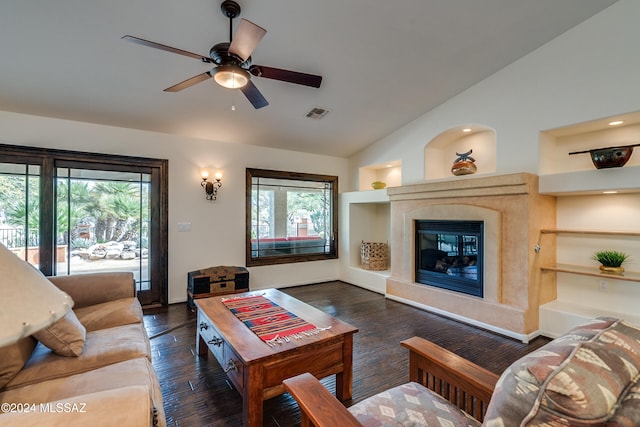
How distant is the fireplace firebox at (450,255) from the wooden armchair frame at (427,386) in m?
2.42

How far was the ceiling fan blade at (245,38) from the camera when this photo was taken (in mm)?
1776

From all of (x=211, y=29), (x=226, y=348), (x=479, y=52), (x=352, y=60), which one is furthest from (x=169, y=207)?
(x=479, y=52)

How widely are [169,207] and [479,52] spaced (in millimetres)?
4468

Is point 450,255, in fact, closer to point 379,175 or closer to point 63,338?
point 379,175

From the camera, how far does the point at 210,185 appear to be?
450cm

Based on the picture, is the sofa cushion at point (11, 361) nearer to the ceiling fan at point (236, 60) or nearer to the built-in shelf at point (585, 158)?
the ceiling fan at point (236, 60)

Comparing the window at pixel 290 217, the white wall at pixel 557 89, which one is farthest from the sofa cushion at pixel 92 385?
the white wall at pixel 557 89

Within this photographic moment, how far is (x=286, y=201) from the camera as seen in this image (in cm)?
536

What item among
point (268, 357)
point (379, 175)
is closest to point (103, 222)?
point (268, 357)

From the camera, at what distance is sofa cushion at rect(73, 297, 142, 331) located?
2176 mm

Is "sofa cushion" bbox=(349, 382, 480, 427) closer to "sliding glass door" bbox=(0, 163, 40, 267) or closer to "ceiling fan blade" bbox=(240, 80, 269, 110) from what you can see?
"ceiling fan blade" bbox=(240, 80, 269, 110)

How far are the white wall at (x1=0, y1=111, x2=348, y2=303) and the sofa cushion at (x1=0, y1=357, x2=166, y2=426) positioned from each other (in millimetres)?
2940

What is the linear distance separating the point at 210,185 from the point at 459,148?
3.89 metres

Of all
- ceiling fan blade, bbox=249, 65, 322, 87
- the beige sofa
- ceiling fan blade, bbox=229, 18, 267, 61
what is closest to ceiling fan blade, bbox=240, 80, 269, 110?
ceiling fan blade, bbox=249, 65, 322, 87
